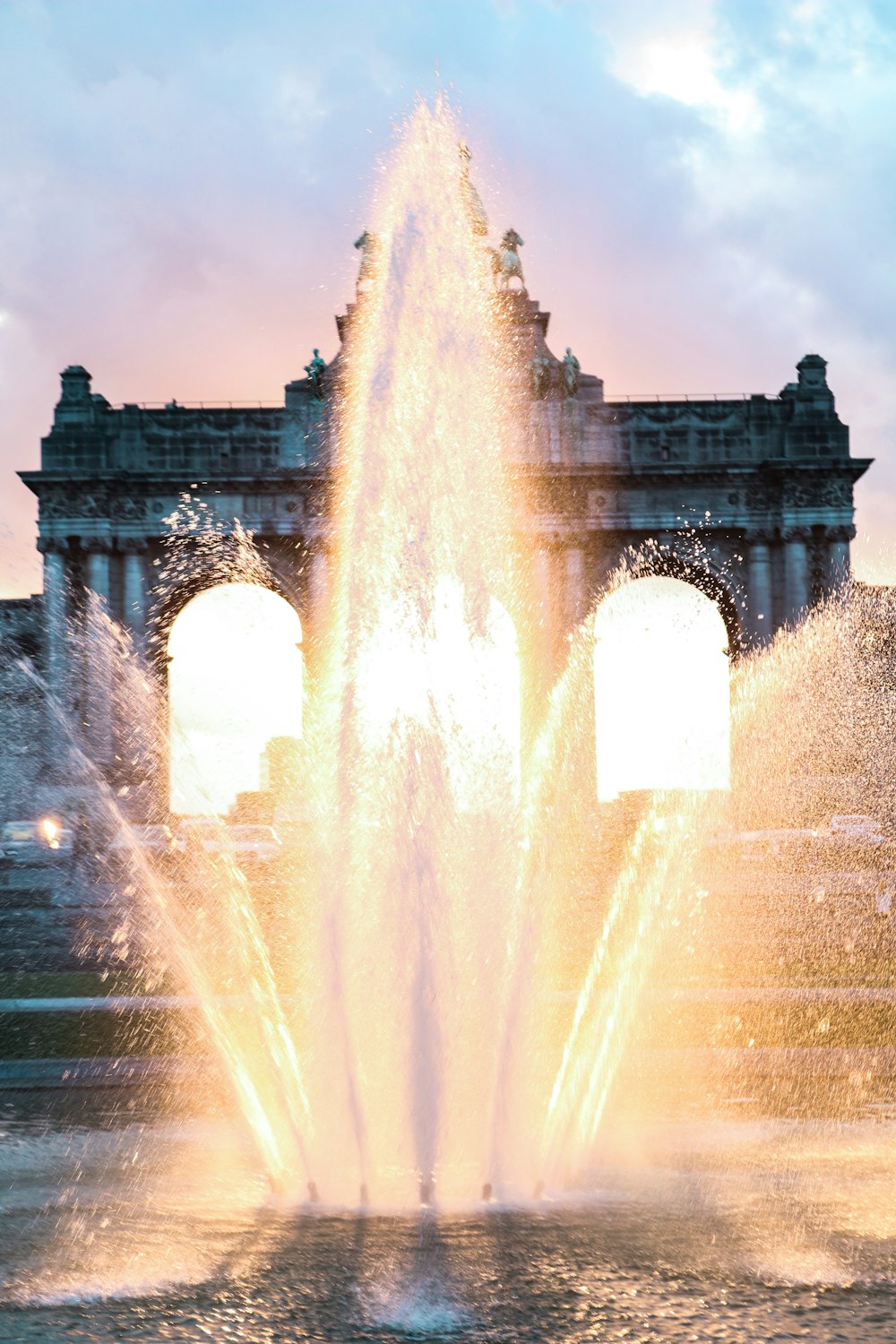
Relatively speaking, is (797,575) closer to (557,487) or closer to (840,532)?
(840,532)

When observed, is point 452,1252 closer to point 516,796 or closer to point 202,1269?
point 202,1269

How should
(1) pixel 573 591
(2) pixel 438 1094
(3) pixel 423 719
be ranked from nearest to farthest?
(2) pixel 438 1094 < (3) pixel 423 719 < (1) pixel 573 591

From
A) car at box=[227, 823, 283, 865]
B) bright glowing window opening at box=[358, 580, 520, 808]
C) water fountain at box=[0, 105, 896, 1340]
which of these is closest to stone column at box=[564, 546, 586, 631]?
car at box=[227, 823, 283, 865]

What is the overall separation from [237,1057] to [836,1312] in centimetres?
568

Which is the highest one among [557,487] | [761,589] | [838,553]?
[557,487]

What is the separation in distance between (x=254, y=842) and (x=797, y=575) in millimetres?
17634

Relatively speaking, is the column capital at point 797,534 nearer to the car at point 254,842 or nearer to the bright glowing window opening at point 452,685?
the car at point 254,842

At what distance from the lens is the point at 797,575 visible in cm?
4081

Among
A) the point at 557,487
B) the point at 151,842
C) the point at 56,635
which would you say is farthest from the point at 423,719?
the point at 56,635

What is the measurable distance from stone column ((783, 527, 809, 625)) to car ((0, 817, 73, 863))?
1975 cm

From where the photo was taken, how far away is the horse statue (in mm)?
34875

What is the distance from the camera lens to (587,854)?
32.2m

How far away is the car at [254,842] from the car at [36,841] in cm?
413

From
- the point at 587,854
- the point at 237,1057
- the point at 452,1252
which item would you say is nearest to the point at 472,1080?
the point at 452,1252
